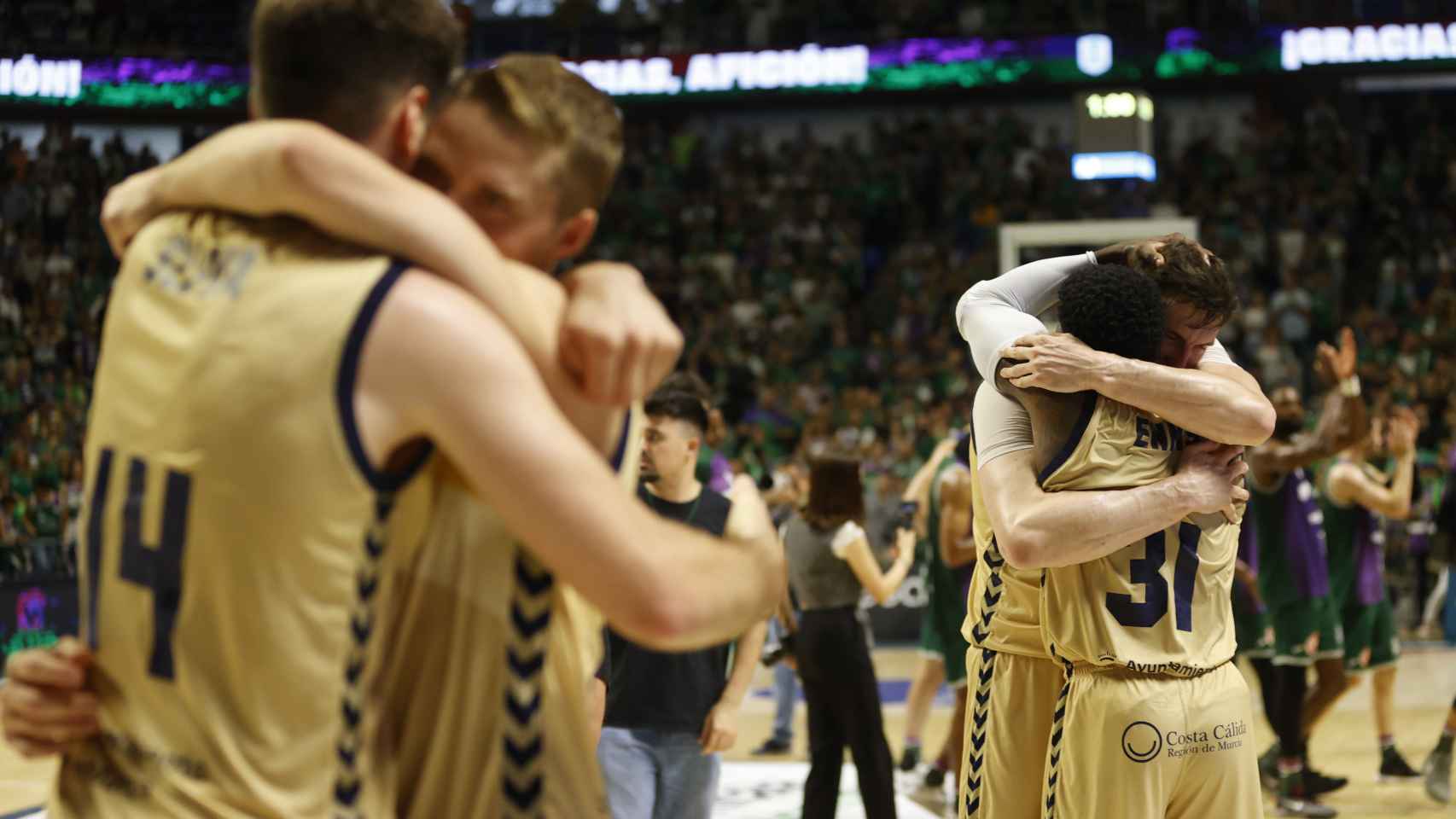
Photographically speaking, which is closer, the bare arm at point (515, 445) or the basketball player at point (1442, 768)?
the bare arm at point (515, 445)

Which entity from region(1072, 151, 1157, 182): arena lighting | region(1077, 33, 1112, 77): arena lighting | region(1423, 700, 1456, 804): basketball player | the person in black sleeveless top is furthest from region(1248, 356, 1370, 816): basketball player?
region(1077, 33, 1112, 77): arena lighting

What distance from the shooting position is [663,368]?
1.61 metres

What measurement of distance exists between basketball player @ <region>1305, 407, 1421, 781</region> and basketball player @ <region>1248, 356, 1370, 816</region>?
238 mm

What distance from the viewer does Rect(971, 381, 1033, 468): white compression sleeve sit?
3252 mm

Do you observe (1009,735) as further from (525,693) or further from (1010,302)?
(525,693)

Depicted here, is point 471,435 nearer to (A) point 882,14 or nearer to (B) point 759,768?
(B) point 759,768

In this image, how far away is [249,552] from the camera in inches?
58.2

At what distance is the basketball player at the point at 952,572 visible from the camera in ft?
24.7

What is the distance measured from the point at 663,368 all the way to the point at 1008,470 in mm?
1732

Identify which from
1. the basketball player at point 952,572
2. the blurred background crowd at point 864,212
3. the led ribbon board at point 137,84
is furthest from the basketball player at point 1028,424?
the led ribbon board at point 137,84

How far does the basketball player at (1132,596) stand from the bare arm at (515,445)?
1.70 metres

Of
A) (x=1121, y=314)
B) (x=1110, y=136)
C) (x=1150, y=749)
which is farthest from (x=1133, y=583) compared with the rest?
(x=1110, y=136)

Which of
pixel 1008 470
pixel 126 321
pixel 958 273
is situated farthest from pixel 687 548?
pixel 958 273

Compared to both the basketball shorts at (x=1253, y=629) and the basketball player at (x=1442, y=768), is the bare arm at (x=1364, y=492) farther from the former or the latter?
the basketball player at (x=1442, y=768)
